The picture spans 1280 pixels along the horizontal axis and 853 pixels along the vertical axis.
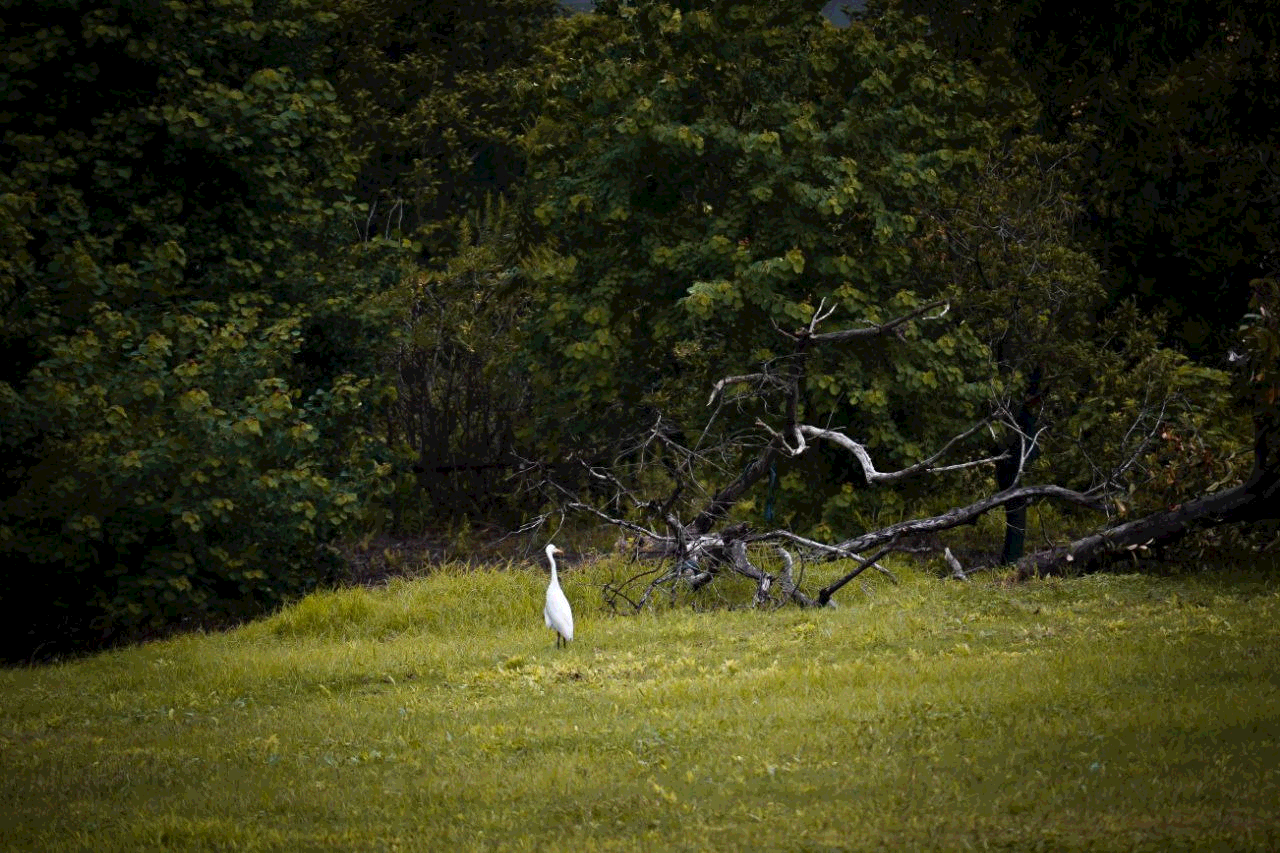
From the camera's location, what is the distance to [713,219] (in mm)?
19141

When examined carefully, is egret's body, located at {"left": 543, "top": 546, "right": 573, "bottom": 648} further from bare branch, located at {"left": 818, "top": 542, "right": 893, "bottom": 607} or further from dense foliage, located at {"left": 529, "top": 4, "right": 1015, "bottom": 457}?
dense foliage, located at {"left": 529, "top": 4, "right": 1015, "bottom": 457}

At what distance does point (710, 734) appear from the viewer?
871 cm

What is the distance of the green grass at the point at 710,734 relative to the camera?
22.8 feet

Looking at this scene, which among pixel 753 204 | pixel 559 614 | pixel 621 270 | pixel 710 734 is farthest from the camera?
pixel 621 270

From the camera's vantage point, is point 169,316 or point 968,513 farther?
point 169,316

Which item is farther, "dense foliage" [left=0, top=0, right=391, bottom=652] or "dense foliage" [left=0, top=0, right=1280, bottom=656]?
"dense foliage" [left=0, top=0, right=1280, bottom=656]

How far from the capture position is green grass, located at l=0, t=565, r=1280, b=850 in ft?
22.8

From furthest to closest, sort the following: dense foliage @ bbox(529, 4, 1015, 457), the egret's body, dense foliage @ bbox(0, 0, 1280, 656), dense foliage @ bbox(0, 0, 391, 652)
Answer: dense foliage @ bbox(529, 4, 1015, 457)
dense foliage @ bbox(0, 0, 1280, 656)
dense foliage @ bbox(0, 0, 391, 652)
the egret's body

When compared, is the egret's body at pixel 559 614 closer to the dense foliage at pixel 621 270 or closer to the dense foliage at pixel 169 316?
the dense foliage at pixel 621 270

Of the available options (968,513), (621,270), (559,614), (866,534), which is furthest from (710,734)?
(621,270)

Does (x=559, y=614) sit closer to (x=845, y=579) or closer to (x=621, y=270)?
(x=845, y=579)

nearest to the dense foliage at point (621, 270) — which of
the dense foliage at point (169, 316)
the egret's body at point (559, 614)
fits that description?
the dense foliage at point (169, 316)

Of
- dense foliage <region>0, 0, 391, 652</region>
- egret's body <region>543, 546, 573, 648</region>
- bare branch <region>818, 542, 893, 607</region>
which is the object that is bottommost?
bare branch <region>818, 542, 893, 607</region>

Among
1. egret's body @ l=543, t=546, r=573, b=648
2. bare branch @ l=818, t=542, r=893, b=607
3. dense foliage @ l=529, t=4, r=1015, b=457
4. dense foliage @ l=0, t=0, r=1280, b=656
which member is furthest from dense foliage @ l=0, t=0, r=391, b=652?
bare branch @ l=818, t=542, r=893, b=607
